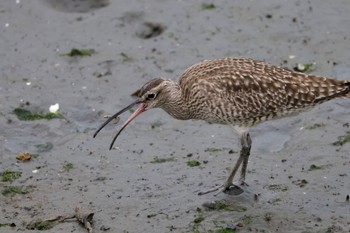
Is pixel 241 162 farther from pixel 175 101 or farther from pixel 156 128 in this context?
pixel 156 128

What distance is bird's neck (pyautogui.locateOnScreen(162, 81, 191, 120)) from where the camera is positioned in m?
10.2

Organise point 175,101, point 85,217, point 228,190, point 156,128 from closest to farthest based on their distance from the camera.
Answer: point 85,217 < point 228,190 < point 175,101 < point 156,128

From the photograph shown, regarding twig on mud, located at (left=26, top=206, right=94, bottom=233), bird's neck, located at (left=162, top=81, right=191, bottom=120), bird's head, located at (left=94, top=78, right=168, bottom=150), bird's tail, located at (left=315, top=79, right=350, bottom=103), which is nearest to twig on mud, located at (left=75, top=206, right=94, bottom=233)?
twig on mud, located at (left=26, top=206, right=94, bottom=233)

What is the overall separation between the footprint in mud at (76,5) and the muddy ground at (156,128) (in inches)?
0.9

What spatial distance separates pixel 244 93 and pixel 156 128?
194cm

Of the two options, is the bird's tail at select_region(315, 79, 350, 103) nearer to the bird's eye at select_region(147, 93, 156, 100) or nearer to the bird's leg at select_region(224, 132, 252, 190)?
the bird's leg at select_region(224, 132, 252, 190)

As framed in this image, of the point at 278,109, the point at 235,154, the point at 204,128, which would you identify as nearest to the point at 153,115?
the point at 204,128

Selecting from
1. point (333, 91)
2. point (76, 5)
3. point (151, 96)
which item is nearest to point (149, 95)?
point (151, 96)

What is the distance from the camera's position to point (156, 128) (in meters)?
11.4

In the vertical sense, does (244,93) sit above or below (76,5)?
above

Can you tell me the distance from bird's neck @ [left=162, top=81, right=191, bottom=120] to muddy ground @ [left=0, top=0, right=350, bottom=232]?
2.29ft

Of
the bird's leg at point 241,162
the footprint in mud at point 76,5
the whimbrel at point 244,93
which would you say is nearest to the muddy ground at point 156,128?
the footprint in mud at point 76,5

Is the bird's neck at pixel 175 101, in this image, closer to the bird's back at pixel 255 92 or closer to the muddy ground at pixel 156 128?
the bird's back at pixel 255 92

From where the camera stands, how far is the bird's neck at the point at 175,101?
33.4 ft
